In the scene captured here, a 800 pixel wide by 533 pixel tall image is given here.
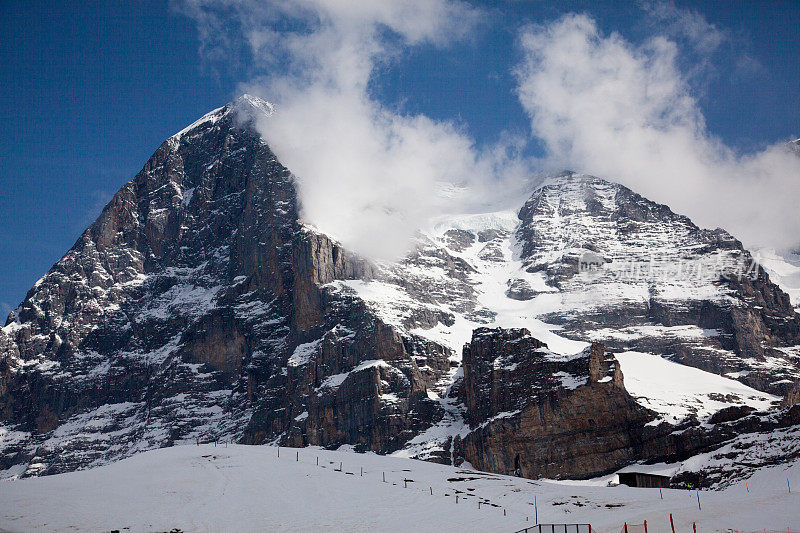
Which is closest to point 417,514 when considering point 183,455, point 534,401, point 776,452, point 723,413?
point 183,455

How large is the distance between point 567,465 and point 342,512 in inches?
4540

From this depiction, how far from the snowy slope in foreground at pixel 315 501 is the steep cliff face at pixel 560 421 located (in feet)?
288

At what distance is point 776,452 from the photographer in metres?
126

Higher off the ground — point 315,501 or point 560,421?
point 560,421

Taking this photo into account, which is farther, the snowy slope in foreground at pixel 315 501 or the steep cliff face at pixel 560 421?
the steep cliff face at pixel 560 421

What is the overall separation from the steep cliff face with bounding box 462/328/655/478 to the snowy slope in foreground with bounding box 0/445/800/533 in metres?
87.9

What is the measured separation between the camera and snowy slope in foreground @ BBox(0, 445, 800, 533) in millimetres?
59250

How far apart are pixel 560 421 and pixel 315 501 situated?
11834 cm

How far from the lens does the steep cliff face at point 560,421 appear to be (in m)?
173

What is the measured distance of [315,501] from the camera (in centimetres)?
Answer: 6994

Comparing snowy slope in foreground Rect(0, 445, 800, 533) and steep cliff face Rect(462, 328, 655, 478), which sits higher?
steep cliff face Rect(462, 328, 655, 478)

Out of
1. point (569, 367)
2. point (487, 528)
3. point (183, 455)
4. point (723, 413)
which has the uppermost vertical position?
point (569, 367)

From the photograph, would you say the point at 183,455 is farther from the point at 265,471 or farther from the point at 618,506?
the point at 618,506

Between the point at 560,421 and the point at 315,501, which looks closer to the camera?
the point at 315,501
